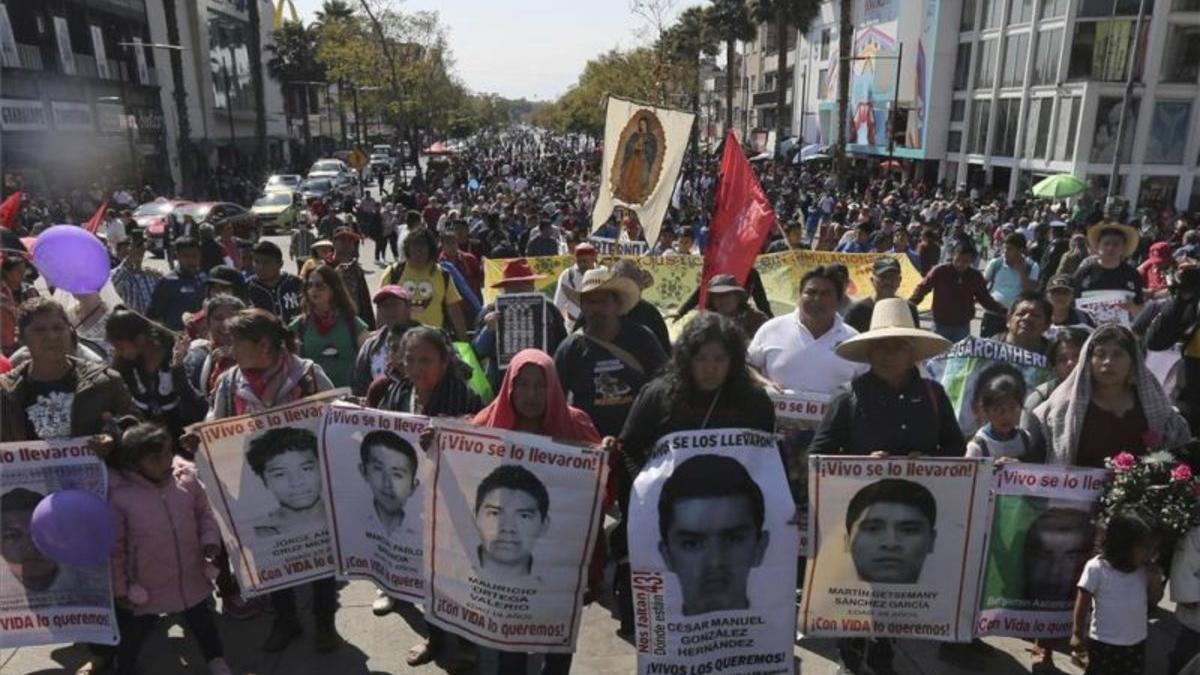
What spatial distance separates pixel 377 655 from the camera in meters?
4.23

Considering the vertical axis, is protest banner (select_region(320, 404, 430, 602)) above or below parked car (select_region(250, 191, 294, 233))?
above

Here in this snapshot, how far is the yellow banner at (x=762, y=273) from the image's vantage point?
32.0 ft

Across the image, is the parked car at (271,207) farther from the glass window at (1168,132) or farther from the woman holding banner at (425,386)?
the glass window at (1168,132)

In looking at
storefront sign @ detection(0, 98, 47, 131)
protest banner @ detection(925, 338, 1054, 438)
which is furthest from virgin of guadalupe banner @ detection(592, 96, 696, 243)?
storefront sign @ detection(0, 98, 47, 131)

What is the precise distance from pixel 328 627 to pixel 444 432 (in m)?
1.47

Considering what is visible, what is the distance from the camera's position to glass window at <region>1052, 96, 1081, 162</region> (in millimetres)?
31438

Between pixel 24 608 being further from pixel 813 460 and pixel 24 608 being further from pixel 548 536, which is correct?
pixel 813 460

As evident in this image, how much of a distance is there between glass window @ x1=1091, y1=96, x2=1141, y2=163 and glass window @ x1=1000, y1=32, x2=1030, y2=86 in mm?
4557

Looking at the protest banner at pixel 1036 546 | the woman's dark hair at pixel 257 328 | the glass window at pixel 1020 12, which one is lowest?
the protest banner at pixel 1036 546

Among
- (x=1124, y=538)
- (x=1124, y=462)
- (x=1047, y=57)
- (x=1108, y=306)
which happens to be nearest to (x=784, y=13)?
(x=1047, y=57)

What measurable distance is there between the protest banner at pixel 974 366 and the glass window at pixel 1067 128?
3078 centimetres

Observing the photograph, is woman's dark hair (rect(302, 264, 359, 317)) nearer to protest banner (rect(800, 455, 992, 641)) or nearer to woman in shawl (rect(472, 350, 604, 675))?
woman in shawl (rect(472, 350, 604, 675))

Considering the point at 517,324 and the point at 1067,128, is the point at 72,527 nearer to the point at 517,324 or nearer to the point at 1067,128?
the point at 517,324

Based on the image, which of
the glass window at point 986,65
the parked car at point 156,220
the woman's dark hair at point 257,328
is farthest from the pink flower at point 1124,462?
the glass window at point 986,65
